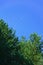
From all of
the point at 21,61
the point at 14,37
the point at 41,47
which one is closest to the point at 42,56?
the point at 41,47

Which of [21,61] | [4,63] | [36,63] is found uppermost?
[36,63]

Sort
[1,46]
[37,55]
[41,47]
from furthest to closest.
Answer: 1. [41,47]
2. [37,55]
3. [1,46]

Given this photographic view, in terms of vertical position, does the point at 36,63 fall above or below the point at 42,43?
below

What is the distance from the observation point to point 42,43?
127 feet

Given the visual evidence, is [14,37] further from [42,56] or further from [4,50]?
[4,50]

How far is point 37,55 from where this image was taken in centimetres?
3694

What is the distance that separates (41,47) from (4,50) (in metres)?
17.6

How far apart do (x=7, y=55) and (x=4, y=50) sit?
2.54 feet

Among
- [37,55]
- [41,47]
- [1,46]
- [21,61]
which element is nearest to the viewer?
[1,46]

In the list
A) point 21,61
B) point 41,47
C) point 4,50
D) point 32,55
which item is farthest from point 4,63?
point 41,47

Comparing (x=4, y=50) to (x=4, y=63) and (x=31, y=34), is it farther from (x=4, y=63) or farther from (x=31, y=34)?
(x=31, y=34)

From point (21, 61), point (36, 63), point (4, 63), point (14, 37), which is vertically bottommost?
point (4, 63)

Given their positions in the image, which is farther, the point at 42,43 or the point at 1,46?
the point at 42,43

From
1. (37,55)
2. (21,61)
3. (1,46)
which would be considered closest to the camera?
(1,46)
